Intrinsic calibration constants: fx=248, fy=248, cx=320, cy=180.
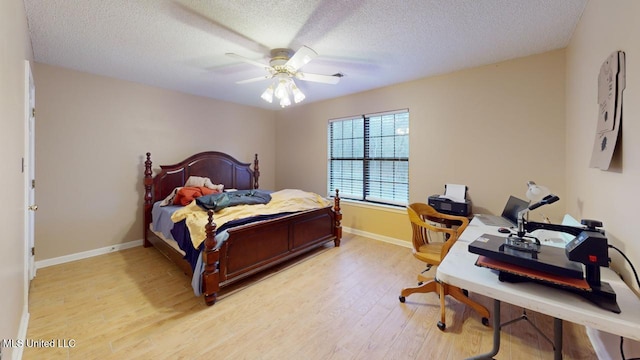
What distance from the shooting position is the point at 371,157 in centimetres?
409

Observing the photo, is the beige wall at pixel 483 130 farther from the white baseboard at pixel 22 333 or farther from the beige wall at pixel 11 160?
the white baseboard at pixel 22 333

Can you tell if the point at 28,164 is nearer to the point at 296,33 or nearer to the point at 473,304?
the point at 296,33

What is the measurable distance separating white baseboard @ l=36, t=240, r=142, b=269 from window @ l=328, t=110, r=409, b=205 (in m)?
Answer: 3.20

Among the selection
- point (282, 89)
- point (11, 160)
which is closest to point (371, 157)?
point (282, 89)

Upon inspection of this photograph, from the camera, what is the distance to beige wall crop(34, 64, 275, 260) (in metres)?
2.94

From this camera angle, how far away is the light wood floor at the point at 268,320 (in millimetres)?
1667

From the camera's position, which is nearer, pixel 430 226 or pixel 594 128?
pixel 594 128

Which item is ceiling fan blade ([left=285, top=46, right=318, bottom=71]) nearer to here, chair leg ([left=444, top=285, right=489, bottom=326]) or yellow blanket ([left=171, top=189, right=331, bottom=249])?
yellow blanket ([left=171, top=189, right=331, bottom=249])

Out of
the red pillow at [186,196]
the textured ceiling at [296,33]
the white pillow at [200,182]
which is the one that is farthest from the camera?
the white pillow at [200,182]

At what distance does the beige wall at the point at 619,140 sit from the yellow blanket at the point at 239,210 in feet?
8.36

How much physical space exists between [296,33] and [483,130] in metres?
2.40

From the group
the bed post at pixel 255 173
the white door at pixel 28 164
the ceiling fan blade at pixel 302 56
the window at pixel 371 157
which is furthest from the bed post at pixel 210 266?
the bed post at pixel 255 173

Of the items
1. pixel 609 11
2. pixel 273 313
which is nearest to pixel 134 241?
pixel 273 313

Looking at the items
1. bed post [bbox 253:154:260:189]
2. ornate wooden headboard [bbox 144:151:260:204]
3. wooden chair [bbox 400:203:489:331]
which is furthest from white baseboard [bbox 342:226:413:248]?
ornate wooden headboard [bbox 144:151:260:204]
